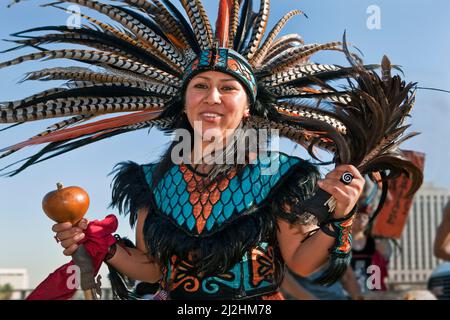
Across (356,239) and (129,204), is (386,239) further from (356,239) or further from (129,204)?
(129,204)

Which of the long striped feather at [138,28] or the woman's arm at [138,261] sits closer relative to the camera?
the woman's arm at [138,261]

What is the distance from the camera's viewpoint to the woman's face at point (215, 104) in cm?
293

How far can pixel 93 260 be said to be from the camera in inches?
121

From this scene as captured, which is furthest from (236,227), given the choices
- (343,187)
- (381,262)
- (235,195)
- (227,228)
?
(381,262)

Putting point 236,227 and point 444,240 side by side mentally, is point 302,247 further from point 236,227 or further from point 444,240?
point 444,240

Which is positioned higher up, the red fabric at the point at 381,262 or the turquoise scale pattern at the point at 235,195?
the turquoise scale pattern at the point at 235,195

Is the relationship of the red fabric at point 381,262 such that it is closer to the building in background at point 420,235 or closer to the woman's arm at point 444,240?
the woman's arm at point 444,240

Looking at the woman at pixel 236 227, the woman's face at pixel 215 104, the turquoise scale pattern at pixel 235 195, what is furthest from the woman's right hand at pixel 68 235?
the woman's face at pixel 215 104

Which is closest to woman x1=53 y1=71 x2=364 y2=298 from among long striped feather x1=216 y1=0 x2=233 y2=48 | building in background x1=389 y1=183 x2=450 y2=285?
long striped feather x1=216 y1=0 x2=233 y2=48

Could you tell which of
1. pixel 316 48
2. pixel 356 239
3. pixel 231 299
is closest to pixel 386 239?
pixel 356 239

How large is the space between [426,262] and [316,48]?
A: 60126mm

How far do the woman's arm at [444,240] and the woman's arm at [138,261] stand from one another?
2.58 m

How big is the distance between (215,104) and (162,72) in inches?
21.7

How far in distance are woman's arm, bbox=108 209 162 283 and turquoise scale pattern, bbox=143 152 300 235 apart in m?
0.24
